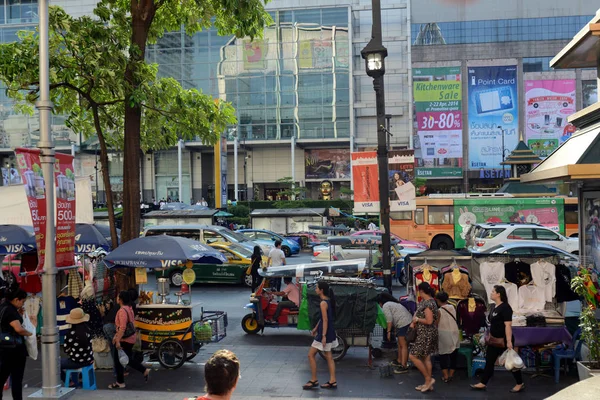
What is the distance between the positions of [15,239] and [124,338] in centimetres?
486

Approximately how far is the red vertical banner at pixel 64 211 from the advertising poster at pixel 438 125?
53.2 m

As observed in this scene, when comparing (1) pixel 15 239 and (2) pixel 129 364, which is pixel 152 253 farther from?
(1) pixel 15 239

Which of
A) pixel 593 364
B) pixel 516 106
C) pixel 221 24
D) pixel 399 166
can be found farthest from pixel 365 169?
pixel 516 106

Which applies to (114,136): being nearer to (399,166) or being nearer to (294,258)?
(399,166)

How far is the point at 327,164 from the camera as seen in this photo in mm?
62719

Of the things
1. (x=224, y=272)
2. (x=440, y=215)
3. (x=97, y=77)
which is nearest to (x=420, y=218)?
(x=440, y=215)

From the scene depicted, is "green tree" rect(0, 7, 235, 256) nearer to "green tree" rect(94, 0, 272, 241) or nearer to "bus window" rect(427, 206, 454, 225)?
"green tree" rect(94, 0, 272, 241)

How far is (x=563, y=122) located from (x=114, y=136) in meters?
53.9

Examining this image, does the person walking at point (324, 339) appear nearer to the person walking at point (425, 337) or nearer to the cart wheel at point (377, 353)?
the person walking at point (425, 337)

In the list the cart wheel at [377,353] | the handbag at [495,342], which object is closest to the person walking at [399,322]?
the cart wheel at [377,353]

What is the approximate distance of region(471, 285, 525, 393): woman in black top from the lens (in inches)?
334

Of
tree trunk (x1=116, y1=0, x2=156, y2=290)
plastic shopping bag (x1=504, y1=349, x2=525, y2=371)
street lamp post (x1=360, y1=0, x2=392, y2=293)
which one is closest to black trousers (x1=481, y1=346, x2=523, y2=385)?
plastic shopping bag (x1=504, y1=349, x2=525, y2=371)

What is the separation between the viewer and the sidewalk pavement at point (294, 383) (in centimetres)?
855

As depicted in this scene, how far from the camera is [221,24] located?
13273 mm
